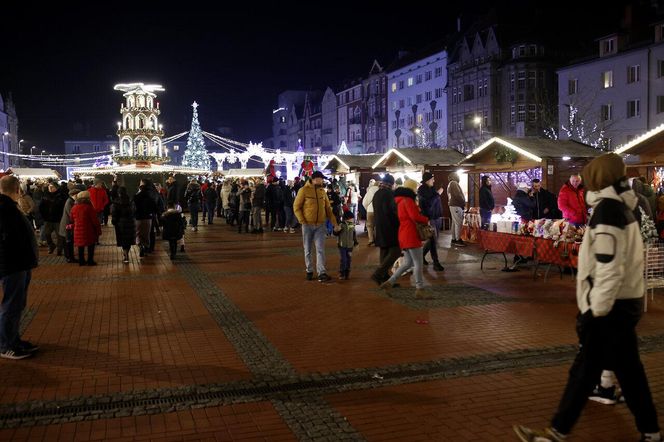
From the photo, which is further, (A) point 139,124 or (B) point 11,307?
(A) point 139,124

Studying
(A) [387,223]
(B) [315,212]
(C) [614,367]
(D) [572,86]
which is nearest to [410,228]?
(A) [387,223]

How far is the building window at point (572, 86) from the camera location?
4672 centimetres

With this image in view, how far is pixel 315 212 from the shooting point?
11.3 m

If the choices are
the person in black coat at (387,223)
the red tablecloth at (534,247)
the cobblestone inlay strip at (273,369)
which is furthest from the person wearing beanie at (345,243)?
the red tablecloth at (534,247)

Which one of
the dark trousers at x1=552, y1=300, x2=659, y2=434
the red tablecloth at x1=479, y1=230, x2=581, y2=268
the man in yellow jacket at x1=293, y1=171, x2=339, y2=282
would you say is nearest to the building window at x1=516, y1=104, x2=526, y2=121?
the red tablecloth at x1=479, y1=230, x2=581, y2=268

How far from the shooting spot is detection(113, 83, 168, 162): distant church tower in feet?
143

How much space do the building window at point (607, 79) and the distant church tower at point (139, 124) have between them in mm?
29951

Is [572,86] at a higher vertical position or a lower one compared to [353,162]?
higher

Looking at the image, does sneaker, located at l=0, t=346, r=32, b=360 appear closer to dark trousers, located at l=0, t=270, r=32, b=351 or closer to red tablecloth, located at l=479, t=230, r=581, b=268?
dark trousers, located at l=0, t=270, r=32, b=351

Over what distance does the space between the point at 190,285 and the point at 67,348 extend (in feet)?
14.3

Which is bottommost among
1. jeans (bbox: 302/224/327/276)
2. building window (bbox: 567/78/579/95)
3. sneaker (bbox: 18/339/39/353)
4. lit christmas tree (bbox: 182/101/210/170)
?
sneaker (bbox: 18/339/39/353)

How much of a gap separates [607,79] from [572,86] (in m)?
3.64

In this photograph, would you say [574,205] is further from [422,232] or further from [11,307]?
[11,307]

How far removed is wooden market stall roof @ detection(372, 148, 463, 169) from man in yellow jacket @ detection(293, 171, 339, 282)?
12.3 m
